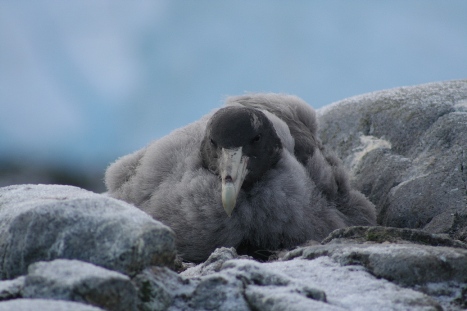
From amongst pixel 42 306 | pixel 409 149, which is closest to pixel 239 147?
pixel 409 149

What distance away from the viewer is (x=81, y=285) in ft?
9.29

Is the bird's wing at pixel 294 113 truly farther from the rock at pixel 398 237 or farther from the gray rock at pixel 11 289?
the gray rock at pixel 11 289

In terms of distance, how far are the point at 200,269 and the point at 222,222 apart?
1.17 m

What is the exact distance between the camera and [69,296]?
2818 mm

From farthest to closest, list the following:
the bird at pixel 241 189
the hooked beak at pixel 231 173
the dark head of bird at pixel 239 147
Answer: the bird at pixel 241 189, the dark head of bird at pixel 239 147, the hooked beak at pixel 231 173

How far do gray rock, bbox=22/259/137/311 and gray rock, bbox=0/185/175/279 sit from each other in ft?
0.77

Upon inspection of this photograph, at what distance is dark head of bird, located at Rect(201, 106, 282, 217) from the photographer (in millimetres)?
Result: 5004

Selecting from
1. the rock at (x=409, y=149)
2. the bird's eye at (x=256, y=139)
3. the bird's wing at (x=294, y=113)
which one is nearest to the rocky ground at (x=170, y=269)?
the bird's eye at (x=256, y=139)

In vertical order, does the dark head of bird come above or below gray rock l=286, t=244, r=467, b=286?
above

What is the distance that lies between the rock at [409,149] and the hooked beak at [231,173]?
1.63m

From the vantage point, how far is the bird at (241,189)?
5.15 m

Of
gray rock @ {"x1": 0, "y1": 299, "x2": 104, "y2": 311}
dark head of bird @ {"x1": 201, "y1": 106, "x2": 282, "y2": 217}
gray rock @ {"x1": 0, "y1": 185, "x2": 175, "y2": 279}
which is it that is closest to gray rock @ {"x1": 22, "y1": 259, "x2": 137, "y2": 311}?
gray rock @ {"x1": 0, "y1": 299, "x2": 104, "y2": 311}

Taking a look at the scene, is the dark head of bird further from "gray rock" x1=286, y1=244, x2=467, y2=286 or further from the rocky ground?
"gray rock" x1=286, y1=244, x2=467, y2=286

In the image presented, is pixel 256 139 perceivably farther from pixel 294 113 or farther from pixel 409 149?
pixel 409 149
